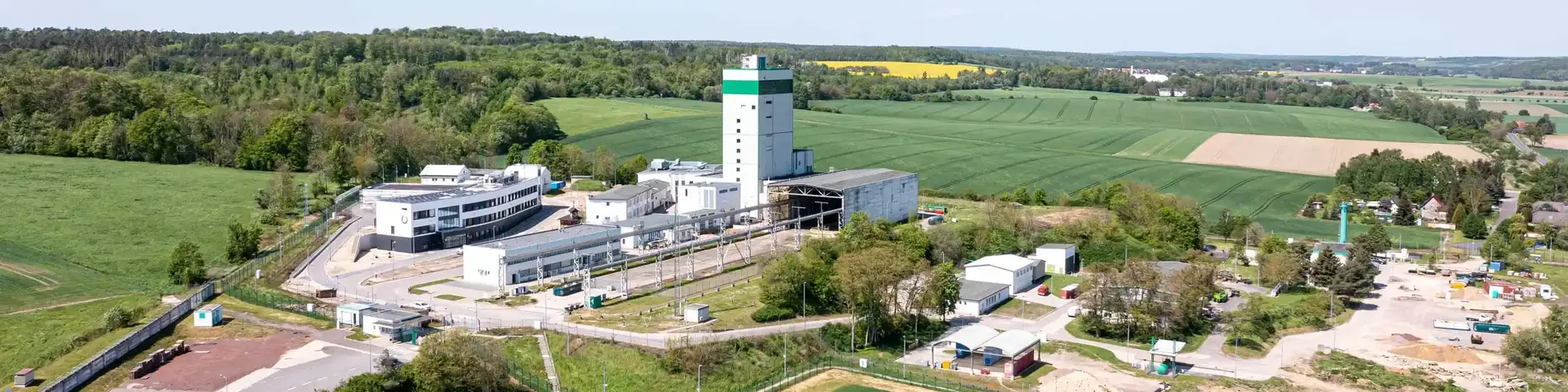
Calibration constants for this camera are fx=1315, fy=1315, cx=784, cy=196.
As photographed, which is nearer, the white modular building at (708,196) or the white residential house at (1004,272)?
the white residential house at (1004,272)

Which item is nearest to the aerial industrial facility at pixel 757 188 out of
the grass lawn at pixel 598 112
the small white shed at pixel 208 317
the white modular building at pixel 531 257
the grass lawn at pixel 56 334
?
the white modular building at pixel 531 257

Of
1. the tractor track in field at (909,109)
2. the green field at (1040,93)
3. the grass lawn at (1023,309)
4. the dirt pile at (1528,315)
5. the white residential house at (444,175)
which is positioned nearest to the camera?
the dirt pile at (1528,315)

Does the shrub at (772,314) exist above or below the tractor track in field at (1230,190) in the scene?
below

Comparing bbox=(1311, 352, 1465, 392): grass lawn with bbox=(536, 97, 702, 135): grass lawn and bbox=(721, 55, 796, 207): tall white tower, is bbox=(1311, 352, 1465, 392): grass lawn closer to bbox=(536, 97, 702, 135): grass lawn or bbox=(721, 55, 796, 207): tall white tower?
bbox=(721, 55, 796, 207): tall white tower

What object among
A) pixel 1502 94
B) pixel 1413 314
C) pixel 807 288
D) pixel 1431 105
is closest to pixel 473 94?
pixel 807 288

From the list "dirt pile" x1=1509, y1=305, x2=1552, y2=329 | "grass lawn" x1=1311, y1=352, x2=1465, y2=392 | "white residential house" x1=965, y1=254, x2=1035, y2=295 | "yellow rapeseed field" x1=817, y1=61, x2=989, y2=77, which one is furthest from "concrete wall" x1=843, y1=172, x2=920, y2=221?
"yellow rapeseed field" x1=817, y1=61, x2=989, y2=77

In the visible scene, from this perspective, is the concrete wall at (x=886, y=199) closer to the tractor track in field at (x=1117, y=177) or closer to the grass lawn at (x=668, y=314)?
the grass lawn at (x=668, y=314)

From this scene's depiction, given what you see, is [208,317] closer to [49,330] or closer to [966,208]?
[49,330]

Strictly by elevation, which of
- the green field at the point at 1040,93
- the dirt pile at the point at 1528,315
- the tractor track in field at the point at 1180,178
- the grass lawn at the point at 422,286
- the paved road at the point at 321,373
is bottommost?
the dirt pile at the point at 1528,315
